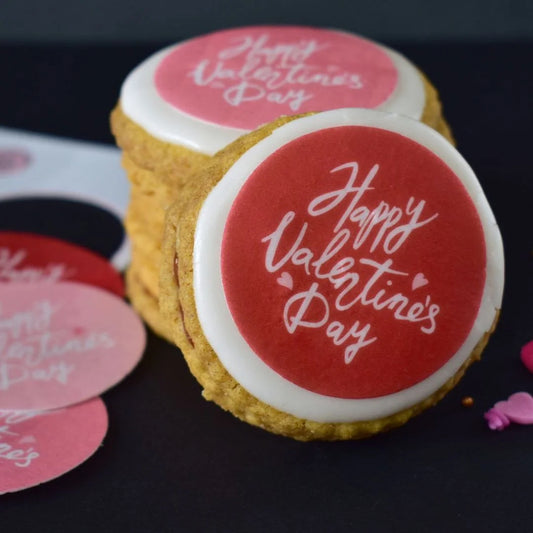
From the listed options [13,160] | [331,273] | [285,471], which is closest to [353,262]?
[331,273]

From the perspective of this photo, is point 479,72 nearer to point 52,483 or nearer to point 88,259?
point 88,259

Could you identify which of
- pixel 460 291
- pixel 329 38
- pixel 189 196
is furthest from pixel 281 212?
pixel 329 38

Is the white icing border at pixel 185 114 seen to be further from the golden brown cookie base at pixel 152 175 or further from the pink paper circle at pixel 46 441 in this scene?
the pink paper circle at pixel 46 441

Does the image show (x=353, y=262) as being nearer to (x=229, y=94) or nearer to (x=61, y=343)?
(x=229, y=94)

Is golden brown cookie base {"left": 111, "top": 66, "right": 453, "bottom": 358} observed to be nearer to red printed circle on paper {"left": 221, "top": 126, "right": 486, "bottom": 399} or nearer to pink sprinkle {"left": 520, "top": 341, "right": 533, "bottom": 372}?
red printed circle on paper {"left": 221, "top": 126, "right": 486, "bottom": 399}

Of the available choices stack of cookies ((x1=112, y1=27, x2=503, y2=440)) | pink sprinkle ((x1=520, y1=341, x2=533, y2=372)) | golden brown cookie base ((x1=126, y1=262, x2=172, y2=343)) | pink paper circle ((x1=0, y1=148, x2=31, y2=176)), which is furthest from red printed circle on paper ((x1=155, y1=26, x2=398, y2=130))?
pink paper circle ((x1=0, y1=148, x2=31, y2=176))

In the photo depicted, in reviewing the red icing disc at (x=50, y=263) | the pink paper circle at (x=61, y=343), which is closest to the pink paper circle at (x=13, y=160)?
the red icing disc at (x=50, y=263)

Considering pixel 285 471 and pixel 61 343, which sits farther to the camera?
pixel 61 343

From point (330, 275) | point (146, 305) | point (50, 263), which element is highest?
point (330, 275)
